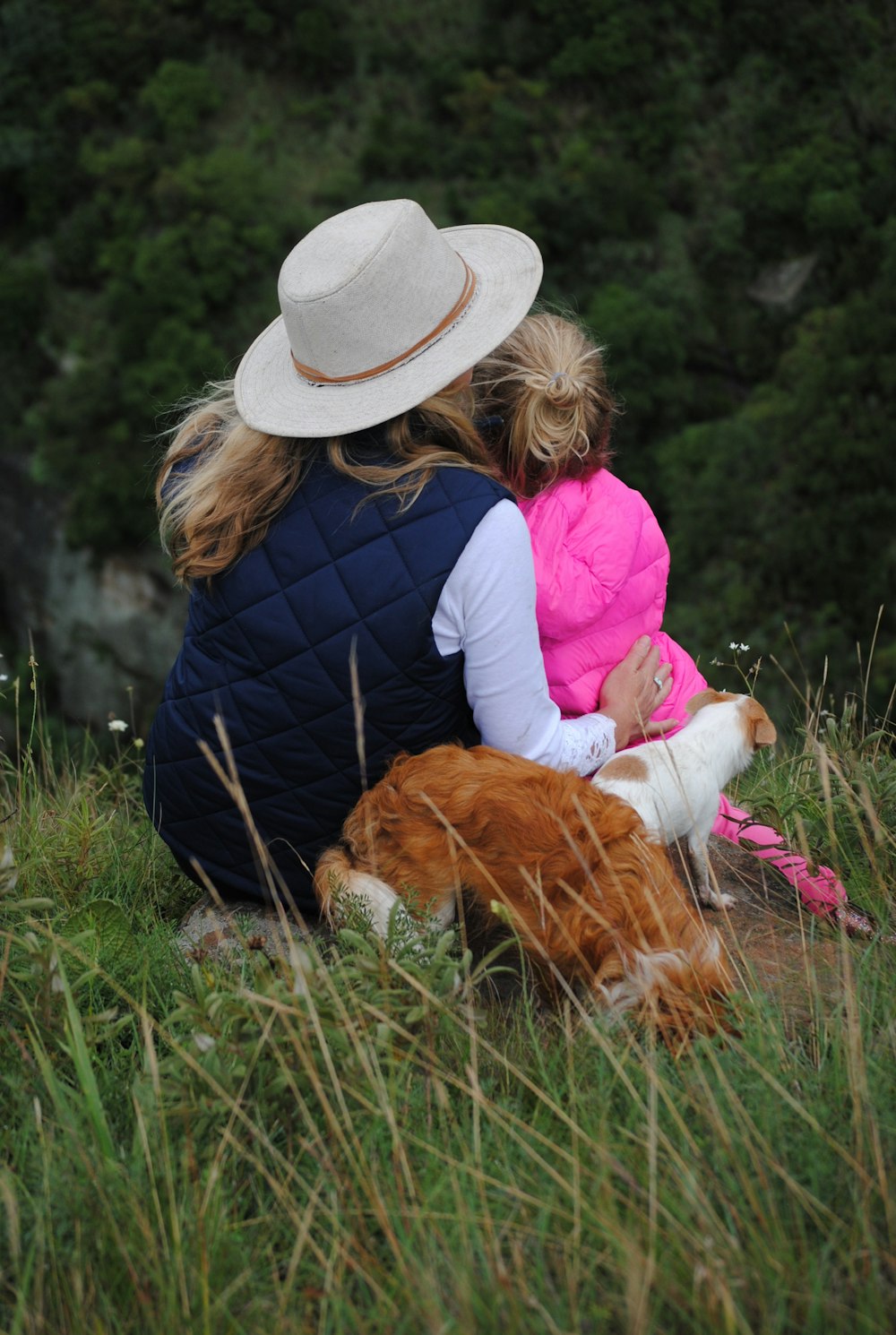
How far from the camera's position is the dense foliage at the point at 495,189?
22922mm

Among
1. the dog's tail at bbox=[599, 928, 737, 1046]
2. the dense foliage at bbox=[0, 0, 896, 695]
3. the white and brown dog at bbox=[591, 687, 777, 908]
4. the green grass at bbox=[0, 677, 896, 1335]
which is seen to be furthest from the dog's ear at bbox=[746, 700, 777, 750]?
the dense foliage at bbox=[0, 0, 896, 695]

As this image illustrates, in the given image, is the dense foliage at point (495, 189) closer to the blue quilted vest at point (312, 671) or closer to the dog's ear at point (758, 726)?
the dog's ear at point (758, 726)

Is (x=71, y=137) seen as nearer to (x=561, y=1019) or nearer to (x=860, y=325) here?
(x=860, y=325)

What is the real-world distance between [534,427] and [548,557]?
0.31 m

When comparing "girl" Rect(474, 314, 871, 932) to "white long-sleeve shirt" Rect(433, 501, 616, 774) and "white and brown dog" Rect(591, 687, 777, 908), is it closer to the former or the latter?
"white and brown dog" Rect(591, 687, 777, 908)

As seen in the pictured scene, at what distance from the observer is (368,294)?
219cm

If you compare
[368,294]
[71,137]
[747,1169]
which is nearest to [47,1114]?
[747,1169]

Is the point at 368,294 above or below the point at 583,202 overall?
above

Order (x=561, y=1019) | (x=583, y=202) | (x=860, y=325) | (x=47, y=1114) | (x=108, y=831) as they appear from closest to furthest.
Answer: (x=47, y=1114) < (x=561, y=1019) < (x=108, y=831) < (x=860, y=325) < (x=583, y=202)

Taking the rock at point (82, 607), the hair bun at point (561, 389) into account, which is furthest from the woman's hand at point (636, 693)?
the rock at point (82, 607)

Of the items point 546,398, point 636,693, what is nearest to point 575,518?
point 546,398

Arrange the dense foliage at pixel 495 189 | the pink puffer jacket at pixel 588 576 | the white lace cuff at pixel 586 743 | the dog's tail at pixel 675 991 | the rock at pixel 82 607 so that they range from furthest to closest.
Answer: the rock at pixel 82 607 → the dense foliage at pixel 495 189 → the pink puffer jacket at pixel 588 576 → the white lace cuff at pixel 586 743 → the dog's tail at pixel 675 991

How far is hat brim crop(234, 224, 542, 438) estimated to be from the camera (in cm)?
219

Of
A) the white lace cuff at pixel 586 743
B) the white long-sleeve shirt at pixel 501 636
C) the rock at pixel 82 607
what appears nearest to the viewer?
the white long-sleeve shirt at pixel 501 636
